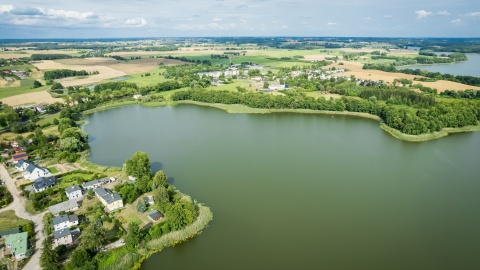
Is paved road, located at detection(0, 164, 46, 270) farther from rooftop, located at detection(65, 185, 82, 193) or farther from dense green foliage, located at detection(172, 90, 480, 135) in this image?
dense green foliage, located at detection(172, 90, 480, 135)

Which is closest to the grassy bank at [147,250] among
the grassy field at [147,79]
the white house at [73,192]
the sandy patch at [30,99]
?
the white house at [73,192]

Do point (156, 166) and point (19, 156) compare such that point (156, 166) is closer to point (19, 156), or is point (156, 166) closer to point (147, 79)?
point (19, 156)

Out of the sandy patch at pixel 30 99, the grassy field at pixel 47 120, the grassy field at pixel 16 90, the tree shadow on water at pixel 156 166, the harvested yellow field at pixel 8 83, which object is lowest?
the tree shadow on water at pixel 156 166

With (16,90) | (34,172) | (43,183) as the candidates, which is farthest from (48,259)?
(16,90)

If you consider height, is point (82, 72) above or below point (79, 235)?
above

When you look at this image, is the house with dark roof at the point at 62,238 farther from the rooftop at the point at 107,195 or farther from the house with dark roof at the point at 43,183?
the house with dark roof at the point at 43,183

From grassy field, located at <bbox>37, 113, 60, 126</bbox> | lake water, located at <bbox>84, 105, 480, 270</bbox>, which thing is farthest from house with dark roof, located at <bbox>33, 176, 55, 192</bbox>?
grassy field, located at <bbox>37, 113, 60, 126</bbox>

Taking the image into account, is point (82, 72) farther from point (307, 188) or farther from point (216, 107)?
point (307, 188)

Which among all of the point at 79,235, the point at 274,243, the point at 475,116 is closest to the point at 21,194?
the point at 79,235
